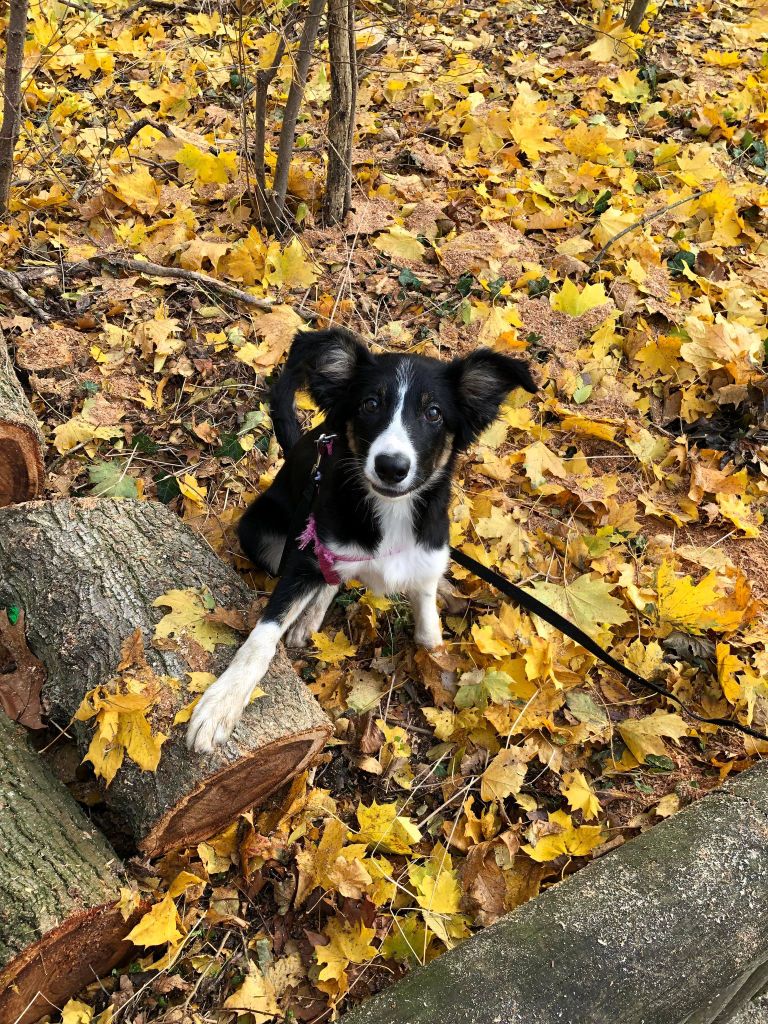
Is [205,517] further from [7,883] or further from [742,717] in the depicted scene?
[742,717]

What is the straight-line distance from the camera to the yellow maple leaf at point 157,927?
2328 millimetres

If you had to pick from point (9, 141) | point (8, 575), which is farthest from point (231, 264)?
point (8, 575)

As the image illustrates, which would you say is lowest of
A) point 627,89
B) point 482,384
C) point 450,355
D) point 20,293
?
point 450,355

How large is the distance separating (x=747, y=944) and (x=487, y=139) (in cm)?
571

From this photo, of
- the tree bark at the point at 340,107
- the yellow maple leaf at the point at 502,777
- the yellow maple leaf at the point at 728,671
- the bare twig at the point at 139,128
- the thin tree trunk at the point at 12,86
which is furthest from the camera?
the bare twig at the point at 139,128

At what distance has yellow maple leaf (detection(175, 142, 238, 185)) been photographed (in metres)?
4.93

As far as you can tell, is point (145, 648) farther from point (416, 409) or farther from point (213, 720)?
point (416, 409)

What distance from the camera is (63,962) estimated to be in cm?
226

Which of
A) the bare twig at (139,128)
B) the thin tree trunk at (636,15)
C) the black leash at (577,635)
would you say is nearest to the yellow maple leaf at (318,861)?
the black leash at (577,635)

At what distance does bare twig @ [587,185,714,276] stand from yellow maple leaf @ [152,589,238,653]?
142 inches

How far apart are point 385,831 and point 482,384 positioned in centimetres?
185

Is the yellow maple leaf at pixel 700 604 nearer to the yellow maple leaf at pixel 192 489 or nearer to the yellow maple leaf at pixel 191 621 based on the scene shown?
the yellow maple leaf at pixel 191 621

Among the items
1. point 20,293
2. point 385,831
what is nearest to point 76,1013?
point 385,831

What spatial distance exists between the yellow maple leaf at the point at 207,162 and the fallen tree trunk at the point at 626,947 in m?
4.81
